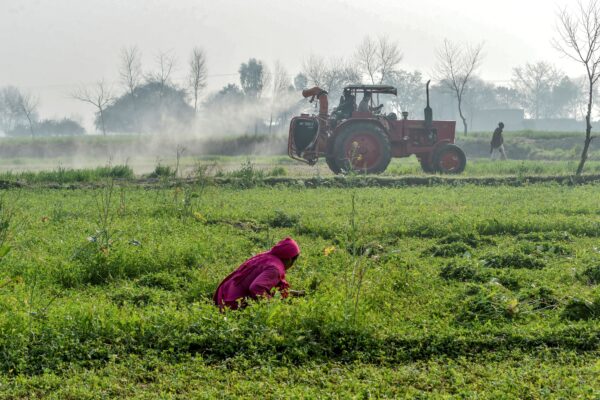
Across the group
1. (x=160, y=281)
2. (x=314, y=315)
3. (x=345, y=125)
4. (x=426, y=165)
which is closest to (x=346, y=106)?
(x=345, y=125)

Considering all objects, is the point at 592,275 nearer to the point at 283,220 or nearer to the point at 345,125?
the point at 283,220

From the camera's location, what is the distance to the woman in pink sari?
6.45m

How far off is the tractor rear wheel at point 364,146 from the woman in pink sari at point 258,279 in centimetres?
1349

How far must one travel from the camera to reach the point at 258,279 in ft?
21.2

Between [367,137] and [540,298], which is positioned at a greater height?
[367,137]

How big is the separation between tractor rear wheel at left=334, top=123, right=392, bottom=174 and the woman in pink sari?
531 inches

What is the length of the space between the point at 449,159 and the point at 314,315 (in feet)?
53.3

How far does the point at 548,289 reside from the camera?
6.96m

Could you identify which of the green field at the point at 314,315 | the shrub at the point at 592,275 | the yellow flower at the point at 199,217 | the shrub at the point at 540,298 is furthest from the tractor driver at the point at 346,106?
the shrub at the point at 540,298

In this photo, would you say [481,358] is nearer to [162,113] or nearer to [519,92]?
[162,113]

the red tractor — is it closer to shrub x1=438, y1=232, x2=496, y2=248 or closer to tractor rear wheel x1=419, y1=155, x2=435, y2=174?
tractor rear wheel x1=419, y1=155, x2=435, y2=174

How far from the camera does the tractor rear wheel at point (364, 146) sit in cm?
2012

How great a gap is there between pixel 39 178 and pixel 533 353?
1586 centimetres

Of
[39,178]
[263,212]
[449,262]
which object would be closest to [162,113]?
[39,178]
